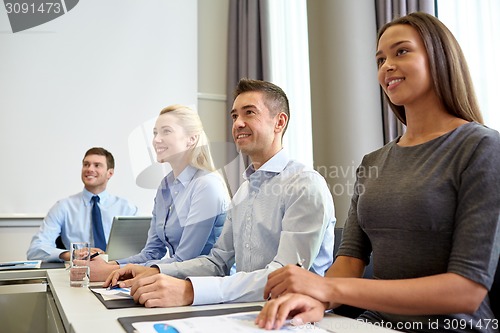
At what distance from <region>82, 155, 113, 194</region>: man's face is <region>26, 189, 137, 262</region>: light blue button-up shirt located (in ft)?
0.17

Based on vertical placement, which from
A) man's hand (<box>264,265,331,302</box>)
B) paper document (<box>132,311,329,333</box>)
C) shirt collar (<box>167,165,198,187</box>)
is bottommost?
paper document (<box>132,311,329,333</box>)

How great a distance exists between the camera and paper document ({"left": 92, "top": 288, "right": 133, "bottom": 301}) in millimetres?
1192

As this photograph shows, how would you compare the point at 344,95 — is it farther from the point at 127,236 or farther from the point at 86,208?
the point at 86,208

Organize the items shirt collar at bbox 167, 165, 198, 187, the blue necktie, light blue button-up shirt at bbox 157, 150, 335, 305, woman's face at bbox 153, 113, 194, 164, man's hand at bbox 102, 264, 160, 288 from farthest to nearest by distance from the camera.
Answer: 1. the blue necktie
2. woman's face at bbox 153, 113, 194, 164
3. shirt collar at bbox 167, 165, 198, 187
4. man's hand at bbox 102, 264, 160, 288
5. light blue button-up shirt at bbox 157, 150, 335, 305

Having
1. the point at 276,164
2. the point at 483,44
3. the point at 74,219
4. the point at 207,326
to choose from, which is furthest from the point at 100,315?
the point at 74,219

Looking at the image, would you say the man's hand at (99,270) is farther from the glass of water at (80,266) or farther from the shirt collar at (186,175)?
the shirt collar at (186,175)

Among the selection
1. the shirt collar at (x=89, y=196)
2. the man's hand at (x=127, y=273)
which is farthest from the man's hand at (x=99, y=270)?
the shirt collar at (x=89, y=196)

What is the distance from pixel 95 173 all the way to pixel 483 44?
2506 millimetres

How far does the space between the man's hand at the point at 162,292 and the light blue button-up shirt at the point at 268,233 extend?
0.14 ft

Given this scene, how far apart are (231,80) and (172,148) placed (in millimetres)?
2066

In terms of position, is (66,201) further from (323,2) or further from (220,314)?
(220,314)

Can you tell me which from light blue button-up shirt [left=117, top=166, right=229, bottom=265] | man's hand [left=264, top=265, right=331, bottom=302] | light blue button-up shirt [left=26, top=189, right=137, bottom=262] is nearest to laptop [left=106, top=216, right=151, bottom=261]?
light blue button-up shirt [left=117, top=166, right=229, bottom=265]

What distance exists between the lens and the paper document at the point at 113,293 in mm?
1192

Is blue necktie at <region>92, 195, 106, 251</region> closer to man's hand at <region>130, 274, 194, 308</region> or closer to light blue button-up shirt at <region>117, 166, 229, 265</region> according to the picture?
light blue button-up shirt at <region>117, 166, 229, 265</region>
